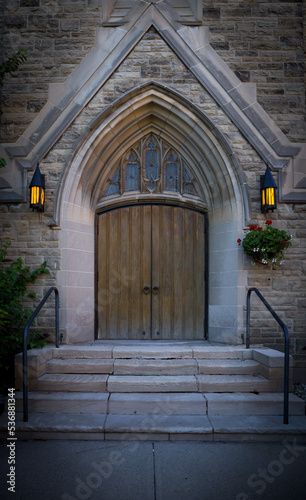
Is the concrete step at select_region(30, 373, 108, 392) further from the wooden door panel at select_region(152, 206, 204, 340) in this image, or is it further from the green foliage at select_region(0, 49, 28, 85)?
the green foliage at select_region(0, 49, 28, 85)

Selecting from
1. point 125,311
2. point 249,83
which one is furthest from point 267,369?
point 249,83

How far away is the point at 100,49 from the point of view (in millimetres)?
4805

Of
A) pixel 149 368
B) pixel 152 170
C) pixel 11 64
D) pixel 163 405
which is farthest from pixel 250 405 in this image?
pixel 11 64

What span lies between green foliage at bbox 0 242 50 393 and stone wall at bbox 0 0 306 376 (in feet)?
0.61

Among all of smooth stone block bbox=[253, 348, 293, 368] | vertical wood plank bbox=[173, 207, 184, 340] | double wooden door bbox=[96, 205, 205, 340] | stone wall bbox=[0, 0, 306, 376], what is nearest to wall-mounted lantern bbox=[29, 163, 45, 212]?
stone wall bbox=[0, 0, 306, 376]

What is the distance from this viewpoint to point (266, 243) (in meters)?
4.34

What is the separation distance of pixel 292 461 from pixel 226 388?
999mm

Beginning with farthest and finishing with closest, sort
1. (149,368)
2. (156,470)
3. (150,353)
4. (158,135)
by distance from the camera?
(158,135) → (150,353) → (149,368) → (156,470)

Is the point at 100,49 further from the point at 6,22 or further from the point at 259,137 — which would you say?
the point at 259,137

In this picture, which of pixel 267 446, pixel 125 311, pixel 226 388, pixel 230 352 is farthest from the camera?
pixel 125 311

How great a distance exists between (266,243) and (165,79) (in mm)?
2878

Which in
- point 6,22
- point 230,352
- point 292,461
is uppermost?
point 6,22

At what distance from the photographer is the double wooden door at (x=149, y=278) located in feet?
17.0

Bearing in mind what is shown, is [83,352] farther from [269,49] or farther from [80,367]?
[269,49]
